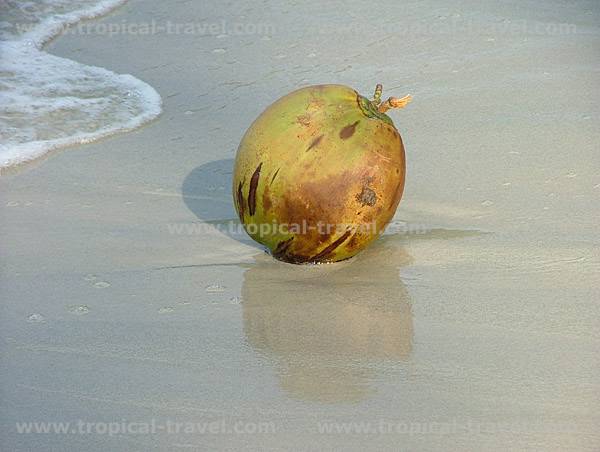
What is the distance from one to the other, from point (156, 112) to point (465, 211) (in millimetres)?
1957

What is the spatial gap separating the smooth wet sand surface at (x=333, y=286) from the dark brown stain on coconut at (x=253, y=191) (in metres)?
0.23

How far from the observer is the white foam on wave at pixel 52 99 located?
15.9 feet

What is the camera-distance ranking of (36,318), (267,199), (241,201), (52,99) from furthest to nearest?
(52,99)
(241,201)
(267,199)
(36,318)

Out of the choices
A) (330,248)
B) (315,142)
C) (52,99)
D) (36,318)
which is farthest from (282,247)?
(52,99)

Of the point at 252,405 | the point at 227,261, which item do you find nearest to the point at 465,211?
the point at 227,261

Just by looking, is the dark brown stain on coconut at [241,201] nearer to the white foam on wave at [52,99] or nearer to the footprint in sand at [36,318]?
the footprint in sand at [36,318]

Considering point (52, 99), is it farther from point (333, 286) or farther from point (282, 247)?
point (333, 286)

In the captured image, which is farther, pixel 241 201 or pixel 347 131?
pixel 241 201

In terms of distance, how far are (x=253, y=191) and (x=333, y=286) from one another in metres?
0.39

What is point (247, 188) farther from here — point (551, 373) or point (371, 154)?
point (551, 373)

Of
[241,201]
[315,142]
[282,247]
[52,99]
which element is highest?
[315,142]

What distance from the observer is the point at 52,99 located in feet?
17.6

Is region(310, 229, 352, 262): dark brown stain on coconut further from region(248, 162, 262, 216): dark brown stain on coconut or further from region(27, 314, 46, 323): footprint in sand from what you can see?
region(27, 314, 46, 323): footprint in sand

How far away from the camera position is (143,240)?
12.0ft
